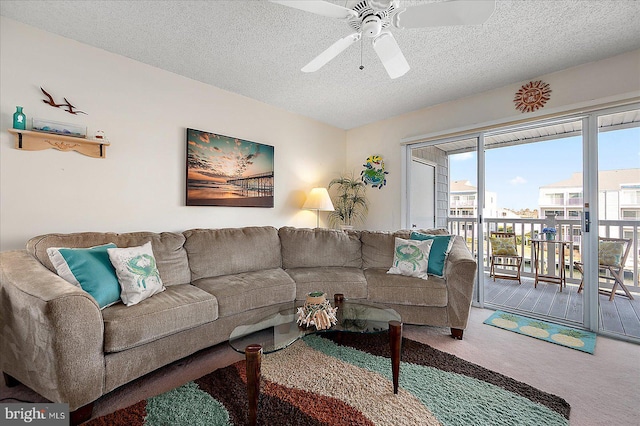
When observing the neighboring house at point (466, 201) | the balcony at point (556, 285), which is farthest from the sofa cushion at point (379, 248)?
the balcony at point (556, 285)

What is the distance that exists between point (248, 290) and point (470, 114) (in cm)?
314

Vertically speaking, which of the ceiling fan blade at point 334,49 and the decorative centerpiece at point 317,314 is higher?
the ceiling fan blade at point 334,49

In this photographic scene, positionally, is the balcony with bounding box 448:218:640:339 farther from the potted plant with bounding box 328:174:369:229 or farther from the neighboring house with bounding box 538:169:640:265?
the potted plant with bounding box 328:174:369:229

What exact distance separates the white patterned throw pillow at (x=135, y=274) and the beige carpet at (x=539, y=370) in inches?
20.9

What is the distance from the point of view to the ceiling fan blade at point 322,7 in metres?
1.43

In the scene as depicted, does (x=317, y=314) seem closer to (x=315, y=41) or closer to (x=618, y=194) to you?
(x=315, y=41)

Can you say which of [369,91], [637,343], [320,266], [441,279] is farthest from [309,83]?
[637,343]

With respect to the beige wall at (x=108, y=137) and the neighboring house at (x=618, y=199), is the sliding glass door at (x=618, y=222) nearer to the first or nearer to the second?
the neighboring house at (x=618, y=199)

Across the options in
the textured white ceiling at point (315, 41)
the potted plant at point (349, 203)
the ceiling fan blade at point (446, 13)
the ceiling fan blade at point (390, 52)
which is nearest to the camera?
the ceiling fan blade at point (446, 13)

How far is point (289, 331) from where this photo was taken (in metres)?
1.66

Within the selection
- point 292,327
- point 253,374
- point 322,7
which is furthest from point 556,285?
point 322,7

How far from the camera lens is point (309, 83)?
9.84ft

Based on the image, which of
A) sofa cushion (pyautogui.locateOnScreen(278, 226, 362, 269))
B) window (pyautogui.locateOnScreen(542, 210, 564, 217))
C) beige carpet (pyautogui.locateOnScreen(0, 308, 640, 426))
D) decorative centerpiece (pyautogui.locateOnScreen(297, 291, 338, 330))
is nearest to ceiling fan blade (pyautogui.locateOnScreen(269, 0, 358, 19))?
decorative centerpiece (pyautogui.locateOnScreen(297, 291, 338, 330))

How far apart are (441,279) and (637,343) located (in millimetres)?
1605
